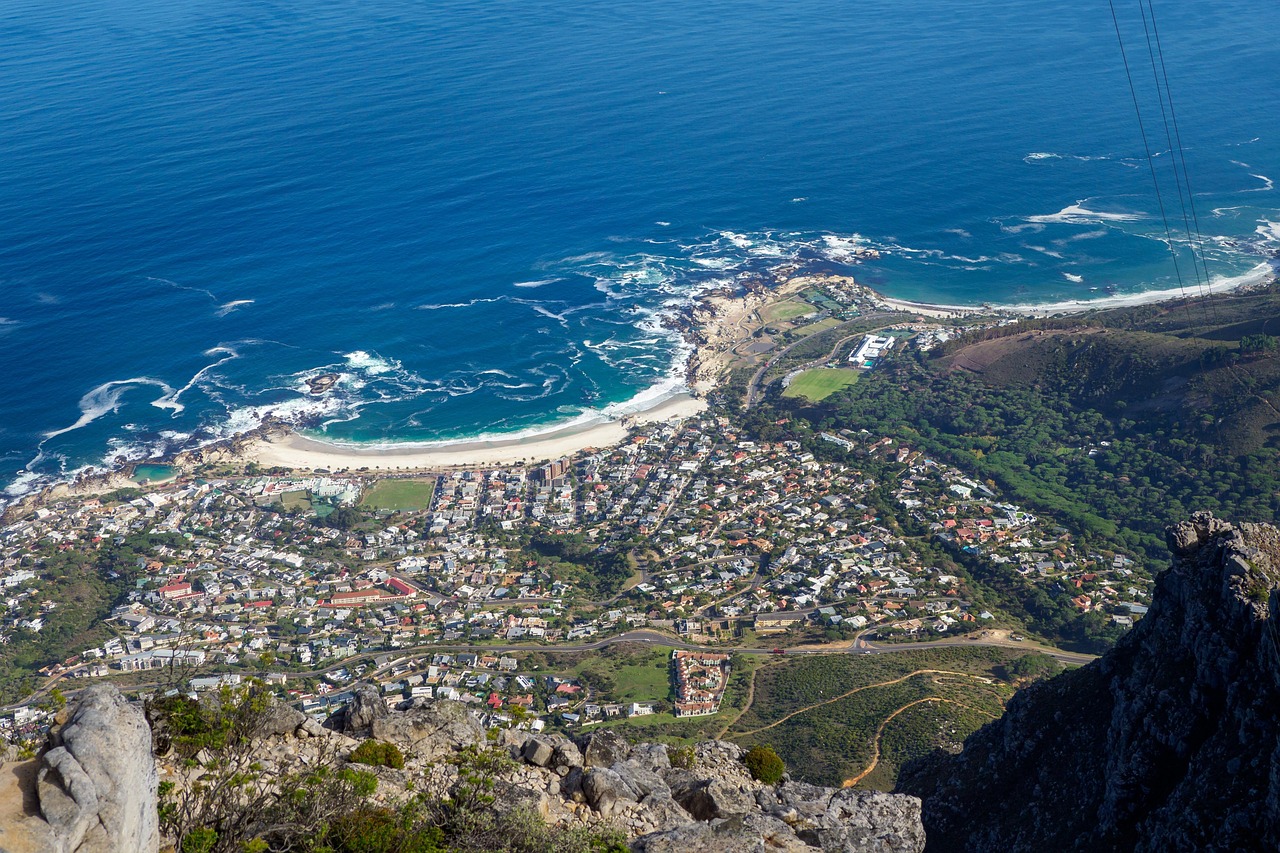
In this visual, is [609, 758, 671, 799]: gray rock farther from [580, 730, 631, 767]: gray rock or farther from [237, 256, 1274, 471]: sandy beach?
[237, 256, 1274, 471]: sandy beach

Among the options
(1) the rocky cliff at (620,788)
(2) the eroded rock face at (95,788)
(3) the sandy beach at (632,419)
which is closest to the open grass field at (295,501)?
(3) the sandy beach at (632,419)

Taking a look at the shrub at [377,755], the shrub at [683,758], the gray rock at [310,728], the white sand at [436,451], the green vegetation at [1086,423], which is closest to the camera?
the shrub at [377,755]

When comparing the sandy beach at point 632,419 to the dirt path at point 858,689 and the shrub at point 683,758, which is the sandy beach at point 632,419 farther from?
the shrub at point 683,758

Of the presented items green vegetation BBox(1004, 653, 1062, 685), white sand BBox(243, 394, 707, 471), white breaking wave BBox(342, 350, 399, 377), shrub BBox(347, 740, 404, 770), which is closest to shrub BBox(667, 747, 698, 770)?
shrub BBox(347, 740, 404, 770)

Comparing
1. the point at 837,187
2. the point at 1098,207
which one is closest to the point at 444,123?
the point at 837,187

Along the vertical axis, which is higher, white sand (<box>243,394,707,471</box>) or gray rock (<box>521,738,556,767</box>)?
gray rock (<box>521,738,556,767</box>)

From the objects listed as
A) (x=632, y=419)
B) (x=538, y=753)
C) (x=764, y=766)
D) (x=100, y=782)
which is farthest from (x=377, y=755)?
(x=632, y=419)
